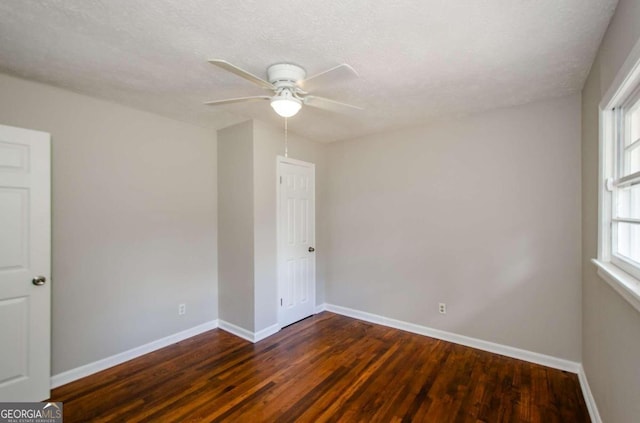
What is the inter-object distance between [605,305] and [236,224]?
3.21m

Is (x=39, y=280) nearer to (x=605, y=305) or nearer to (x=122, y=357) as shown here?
(x=122, y=357)

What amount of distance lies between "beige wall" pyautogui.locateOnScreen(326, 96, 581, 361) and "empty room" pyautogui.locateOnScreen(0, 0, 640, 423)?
0.02 m

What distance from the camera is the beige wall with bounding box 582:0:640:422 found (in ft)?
4.35

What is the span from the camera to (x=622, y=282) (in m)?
1.36

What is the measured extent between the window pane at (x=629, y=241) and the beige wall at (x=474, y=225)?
2.80ft

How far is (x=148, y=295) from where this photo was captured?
2.96 meters

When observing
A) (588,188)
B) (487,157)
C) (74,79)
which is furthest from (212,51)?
(588,188)

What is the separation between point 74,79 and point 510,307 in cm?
431

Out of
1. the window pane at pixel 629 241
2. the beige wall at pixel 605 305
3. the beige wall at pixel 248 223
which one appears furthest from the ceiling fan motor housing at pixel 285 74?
the window pane at pixel 629 241

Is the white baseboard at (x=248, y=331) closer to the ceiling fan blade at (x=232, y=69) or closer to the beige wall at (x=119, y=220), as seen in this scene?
the beige wall at (x=119, y=220)

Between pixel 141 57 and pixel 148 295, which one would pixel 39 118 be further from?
pixel 148 295

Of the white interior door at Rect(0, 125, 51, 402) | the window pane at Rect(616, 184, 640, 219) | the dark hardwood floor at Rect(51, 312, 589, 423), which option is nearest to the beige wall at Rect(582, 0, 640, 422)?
the window pane at Rect(616, 184, 640, 219)

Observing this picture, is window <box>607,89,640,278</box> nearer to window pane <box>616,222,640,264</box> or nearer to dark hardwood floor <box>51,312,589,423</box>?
window pane <box>616,222,640,264</box>

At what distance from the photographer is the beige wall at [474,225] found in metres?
2.57
